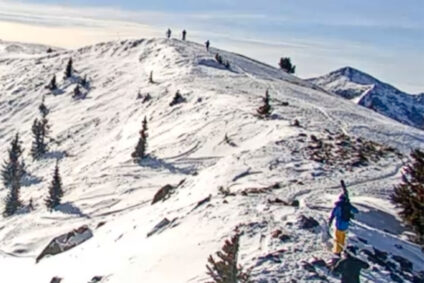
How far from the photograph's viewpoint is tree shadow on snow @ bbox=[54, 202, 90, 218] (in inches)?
1469

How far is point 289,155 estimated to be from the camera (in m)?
30.2

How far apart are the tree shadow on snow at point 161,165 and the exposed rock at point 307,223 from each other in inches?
781

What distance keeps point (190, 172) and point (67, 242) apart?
11681 millimetres

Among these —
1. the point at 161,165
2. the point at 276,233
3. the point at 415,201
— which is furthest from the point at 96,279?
the point at 161,165

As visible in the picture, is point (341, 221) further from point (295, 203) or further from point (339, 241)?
point (295, 203)

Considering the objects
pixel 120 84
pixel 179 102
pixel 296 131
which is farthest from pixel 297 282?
pixel 120 84

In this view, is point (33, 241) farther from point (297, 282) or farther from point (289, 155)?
point (297, 282)

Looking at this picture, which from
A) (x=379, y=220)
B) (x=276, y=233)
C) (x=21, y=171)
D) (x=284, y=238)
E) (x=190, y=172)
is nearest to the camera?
(x=284, y=238)

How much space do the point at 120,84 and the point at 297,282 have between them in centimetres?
6065

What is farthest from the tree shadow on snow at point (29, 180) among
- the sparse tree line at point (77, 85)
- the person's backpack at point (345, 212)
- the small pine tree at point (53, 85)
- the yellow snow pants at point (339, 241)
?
the person's backpack at point (345, 212)

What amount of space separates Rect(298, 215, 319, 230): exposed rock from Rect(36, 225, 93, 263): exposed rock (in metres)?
12.7

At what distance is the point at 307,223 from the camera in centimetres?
1856

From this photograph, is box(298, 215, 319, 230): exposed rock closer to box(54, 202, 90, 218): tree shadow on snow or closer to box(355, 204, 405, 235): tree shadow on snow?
box(355, 204, 405, 235): tree shadow on snow

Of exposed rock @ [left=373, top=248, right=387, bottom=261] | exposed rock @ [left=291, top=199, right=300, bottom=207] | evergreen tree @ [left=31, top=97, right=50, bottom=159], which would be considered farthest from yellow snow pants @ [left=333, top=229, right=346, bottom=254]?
evergreen tree @ [left=31, top=97, right=50, bottom=159]
